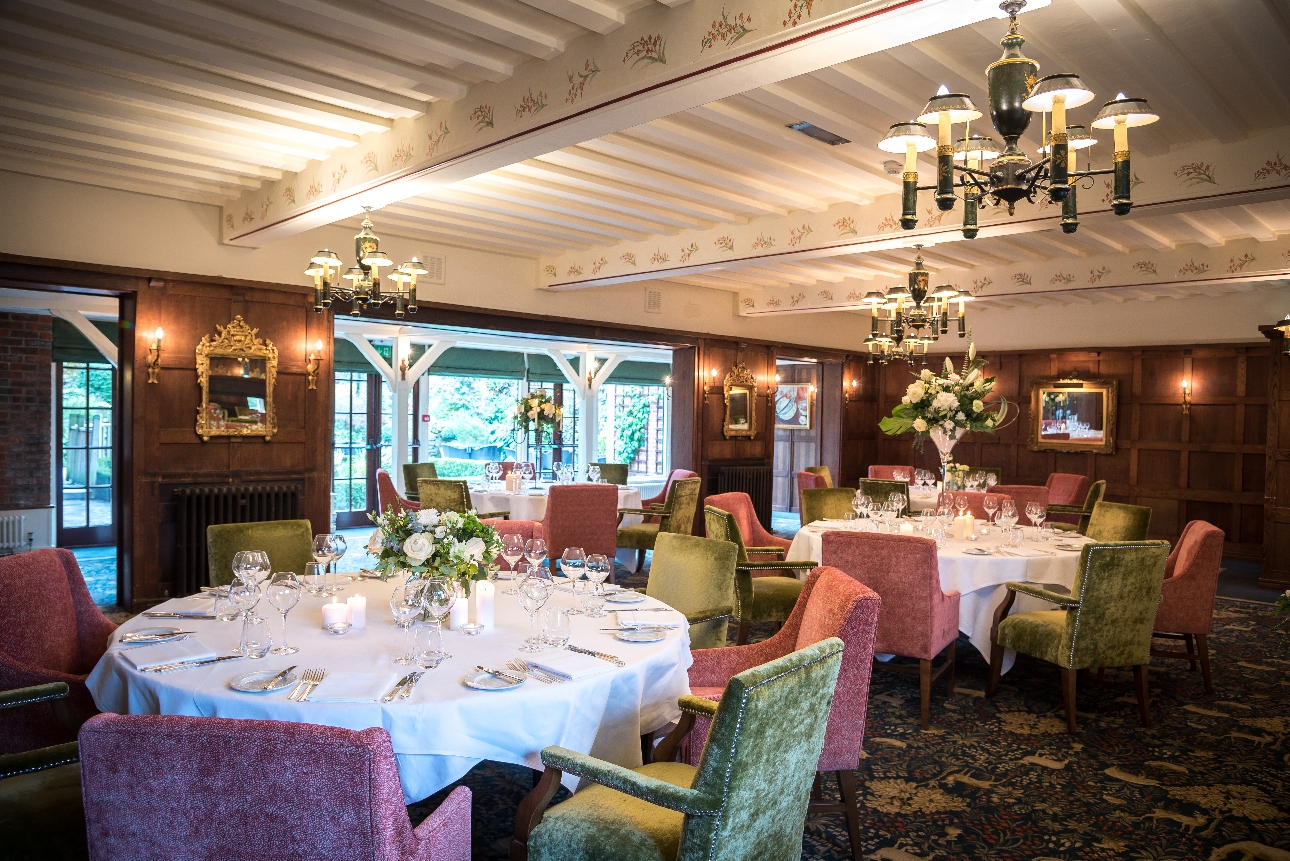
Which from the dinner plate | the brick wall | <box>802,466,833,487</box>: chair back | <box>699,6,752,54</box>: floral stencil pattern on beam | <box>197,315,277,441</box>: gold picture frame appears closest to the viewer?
the dinner plate

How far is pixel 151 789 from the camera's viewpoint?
1.59m

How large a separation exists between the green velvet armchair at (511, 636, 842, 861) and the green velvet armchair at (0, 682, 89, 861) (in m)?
1.08

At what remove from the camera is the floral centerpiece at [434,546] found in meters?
2.81

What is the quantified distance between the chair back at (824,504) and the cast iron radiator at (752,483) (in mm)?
4022

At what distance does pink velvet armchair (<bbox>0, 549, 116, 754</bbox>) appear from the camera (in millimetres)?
2721

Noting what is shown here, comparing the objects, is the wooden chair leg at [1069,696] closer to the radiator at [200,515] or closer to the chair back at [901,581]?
the chair back at [901,581]

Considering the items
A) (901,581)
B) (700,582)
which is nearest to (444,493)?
(700,582)

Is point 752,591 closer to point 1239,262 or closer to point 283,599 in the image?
point 283,599

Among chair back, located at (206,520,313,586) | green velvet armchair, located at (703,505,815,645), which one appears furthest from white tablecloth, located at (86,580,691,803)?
green velvet armchair, located at (703,505,815,645)

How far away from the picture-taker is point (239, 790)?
157cm

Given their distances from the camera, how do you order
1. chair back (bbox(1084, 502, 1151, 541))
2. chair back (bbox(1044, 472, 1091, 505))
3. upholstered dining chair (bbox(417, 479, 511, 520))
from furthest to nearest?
1. chair back (bbox(1044, 472, 1091, 505))
2. upholstered dining chair (bbox(417, 479, 511, 520))
3. chair back (bbox(1084, 502, 1151, 541))

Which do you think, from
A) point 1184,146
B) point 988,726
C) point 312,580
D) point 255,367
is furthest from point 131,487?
point 1184,146

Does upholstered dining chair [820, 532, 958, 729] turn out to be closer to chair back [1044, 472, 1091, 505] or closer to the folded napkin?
the folded napkin

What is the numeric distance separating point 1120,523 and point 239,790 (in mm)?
6132
